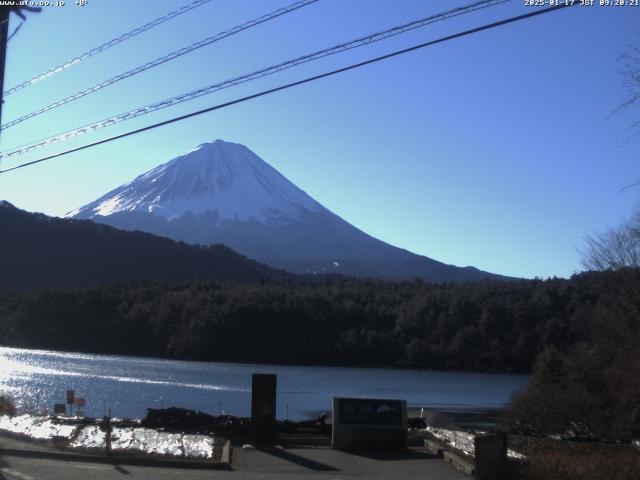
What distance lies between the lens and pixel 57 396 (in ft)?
162

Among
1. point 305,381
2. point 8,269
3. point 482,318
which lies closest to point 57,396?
point 305,381

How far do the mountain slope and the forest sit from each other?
18.6 meters

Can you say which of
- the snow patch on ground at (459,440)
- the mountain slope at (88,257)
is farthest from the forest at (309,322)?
the snow patch on ground at (459,440)

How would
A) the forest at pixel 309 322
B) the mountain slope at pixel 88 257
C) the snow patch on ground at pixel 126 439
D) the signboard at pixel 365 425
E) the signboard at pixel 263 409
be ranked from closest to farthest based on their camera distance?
the snow patch on ground at pixel 126 439
the signboard at pixel 365 425
the signboard at pixel 263 409
the forest at pixel 309 322
the mountain slope at pixel 88 257

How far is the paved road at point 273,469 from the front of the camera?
14.3 m

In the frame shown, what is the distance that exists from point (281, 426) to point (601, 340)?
79.5ft

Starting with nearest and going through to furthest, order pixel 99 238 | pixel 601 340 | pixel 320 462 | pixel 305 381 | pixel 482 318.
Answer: pixel 320 462 < pixel 601 340 < pixel 305 381 < pixel 482 318 < pixel 99 238

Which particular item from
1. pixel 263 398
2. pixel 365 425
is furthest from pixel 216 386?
pixel 365 425

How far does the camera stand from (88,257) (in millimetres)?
143625

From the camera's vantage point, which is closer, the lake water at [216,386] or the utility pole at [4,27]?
the utility pole at [4,27]

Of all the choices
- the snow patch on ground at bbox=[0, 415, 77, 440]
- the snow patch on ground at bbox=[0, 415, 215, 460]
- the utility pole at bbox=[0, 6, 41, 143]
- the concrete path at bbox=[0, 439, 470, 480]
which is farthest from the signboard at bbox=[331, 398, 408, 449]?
the utility pole at bbox=[0, 6, 41, 143]

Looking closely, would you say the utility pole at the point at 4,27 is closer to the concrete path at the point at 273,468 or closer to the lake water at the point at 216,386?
the concrete path at the point at 273,468

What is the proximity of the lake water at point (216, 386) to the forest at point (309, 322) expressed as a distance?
3845 mm

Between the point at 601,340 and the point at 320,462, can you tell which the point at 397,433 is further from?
the point at 601,340
